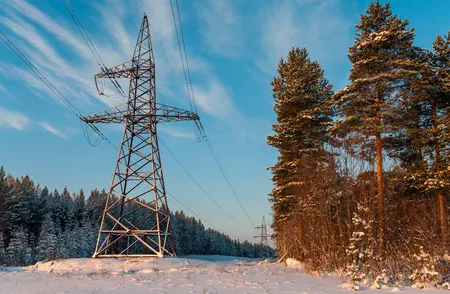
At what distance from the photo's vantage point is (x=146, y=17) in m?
20.7

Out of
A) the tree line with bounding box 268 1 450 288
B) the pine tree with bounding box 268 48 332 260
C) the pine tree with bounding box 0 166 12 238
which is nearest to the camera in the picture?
the tree line with bounding box 268 1 450 288

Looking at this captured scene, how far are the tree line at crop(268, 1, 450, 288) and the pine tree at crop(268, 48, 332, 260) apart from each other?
0.21 ft

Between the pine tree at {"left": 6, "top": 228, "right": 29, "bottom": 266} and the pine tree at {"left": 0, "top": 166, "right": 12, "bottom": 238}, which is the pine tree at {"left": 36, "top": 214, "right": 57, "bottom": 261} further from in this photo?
the pine tree at {"left": 0, "top": 166, "right": 12, "bottom": 238}

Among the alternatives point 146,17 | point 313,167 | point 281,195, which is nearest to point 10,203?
point 146,17

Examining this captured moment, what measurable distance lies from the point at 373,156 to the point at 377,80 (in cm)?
355

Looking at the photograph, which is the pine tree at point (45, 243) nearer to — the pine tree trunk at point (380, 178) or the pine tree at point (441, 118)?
the pine tree trunk at point (380, 178)

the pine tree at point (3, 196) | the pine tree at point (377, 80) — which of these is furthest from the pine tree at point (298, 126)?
the pine tree at point (3, 196)

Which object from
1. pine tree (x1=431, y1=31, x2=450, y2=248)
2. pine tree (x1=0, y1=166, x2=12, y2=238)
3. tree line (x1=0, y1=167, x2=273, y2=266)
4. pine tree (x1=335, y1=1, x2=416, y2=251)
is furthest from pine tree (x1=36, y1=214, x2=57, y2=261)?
pine tree (x1=431, y1=31, x2=450, y2=248)

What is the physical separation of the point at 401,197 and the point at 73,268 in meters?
15.6

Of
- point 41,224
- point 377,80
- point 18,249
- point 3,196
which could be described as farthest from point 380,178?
point 41,224

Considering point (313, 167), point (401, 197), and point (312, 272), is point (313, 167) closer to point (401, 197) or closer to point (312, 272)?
point (401, 197)

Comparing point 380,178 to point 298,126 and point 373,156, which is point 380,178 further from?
point 298,126

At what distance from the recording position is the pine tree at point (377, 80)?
48.2 ft

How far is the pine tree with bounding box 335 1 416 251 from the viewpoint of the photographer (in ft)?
48.2
